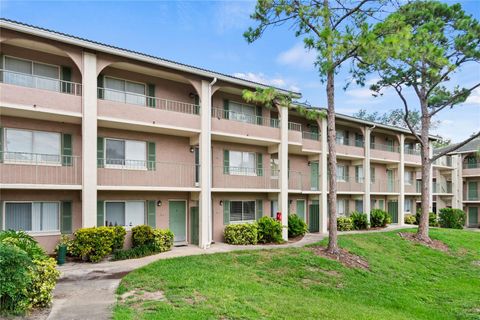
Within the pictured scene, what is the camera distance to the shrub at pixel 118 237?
14.5 meters

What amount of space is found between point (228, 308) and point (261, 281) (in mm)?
3255

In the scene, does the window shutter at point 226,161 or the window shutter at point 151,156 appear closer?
the window shutter at point 151,156

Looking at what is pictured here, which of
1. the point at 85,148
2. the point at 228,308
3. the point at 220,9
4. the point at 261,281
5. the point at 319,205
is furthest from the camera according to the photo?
the point at 319,205

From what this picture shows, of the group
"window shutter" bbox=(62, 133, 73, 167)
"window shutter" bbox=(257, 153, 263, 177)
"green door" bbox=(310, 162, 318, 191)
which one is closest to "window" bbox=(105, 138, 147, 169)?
"window shutter" bbox=(62, 133, 73, 167)

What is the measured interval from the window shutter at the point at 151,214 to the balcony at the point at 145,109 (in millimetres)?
4104

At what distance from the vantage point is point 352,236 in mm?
20297

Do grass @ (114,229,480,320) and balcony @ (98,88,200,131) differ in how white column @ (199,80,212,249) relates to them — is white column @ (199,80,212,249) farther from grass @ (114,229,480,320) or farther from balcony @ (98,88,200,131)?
grass @ (114,229,480,320)

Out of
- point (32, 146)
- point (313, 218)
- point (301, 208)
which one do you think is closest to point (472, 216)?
point (313, 218)

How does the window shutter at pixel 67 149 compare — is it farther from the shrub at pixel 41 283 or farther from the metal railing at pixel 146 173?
the shrub at pixel 41 283

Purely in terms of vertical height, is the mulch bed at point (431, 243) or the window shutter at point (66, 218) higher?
the window shutter at point (66, 218)

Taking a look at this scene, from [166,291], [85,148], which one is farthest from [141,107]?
[166,291]

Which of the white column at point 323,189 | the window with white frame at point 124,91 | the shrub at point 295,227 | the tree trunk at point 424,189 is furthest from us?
the white column at point 323,189

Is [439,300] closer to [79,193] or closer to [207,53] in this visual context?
[79,193]

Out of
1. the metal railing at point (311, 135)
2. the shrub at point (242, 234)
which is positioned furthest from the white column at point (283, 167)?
the metal railing at point (311, 135)
